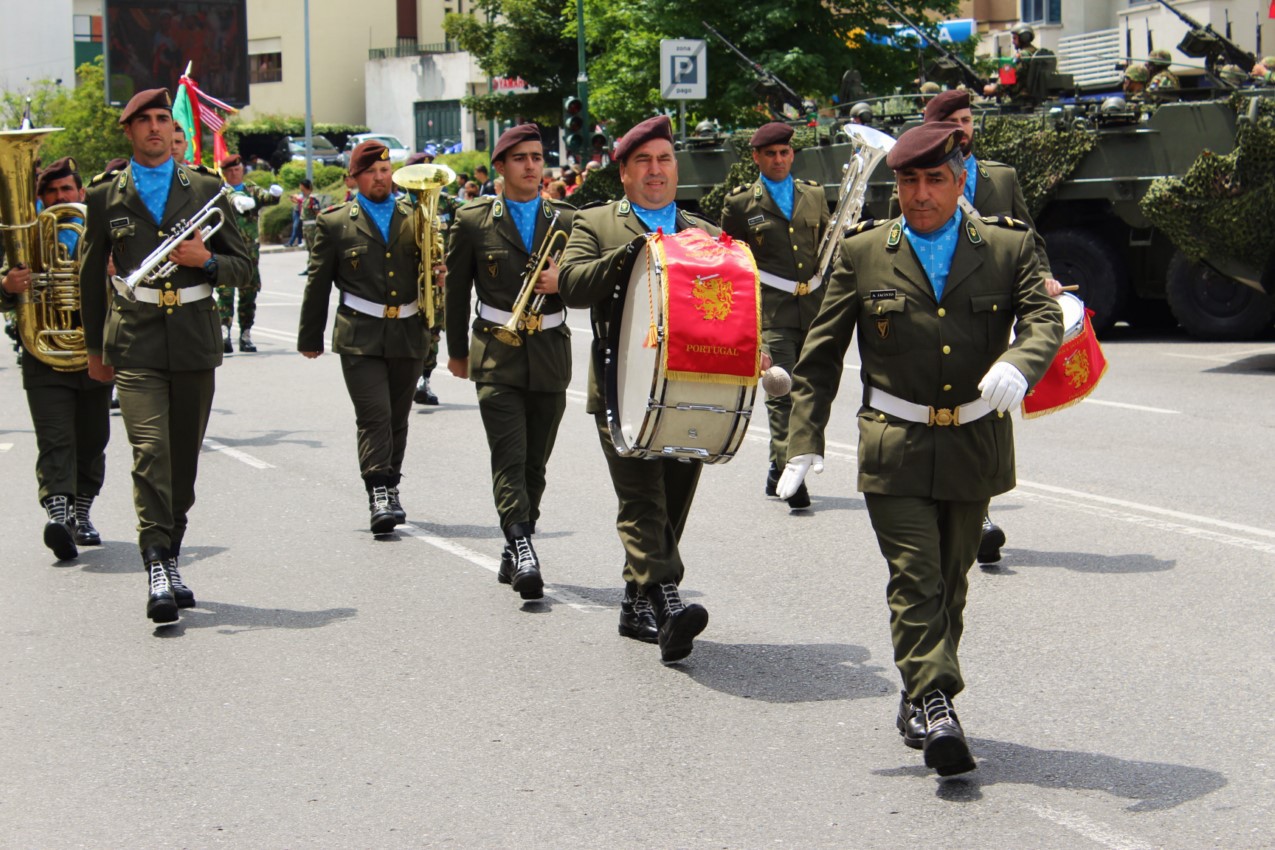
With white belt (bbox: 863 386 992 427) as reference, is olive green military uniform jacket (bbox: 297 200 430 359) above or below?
above

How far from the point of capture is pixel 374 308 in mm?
9312

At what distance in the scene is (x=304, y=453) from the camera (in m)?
12.0

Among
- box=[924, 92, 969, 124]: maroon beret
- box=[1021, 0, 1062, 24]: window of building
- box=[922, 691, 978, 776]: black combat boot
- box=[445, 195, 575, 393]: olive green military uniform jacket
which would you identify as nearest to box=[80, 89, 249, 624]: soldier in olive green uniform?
box=[445, 195, 575, 393]: olive green military uniform jacket

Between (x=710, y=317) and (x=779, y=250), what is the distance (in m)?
3.91

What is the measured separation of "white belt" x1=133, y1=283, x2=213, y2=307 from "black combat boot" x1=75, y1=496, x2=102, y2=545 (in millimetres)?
1883

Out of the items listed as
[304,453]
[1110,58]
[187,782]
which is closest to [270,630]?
[187,782]

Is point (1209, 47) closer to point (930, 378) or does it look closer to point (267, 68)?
point (930, 378)

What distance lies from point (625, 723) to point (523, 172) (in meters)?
2.85

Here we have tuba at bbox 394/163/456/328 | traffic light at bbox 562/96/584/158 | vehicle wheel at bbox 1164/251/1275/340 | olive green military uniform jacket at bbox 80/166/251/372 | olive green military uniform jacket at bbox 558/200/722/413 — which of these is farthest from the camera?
traffic light at bbox 562/96/584/158

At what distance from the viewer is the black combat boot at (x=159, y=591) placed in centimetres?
723

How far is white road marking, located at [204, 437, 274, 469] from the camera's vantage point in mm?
11570

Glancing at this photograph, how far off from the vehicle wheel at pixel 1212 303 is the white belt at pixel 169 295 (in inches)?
480

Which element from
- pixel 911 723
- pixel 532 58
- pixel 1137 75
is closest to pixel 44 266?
pixel 911 723

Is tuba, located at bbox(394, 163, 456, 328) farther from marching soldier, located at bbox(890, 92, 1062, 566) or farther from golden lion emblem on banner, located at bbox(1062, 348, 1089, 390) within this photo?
golden lion emblem on banner, located at bbox(1062, 348, 1089, 390)
